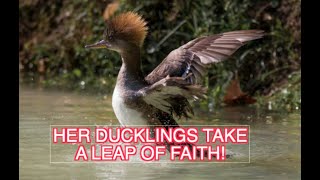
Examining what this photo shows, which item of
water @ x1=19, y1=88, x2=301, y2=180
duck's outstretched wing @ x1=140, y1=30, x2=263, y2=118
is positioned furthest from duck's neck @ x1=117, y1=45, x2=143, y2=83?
water @ x1=19, y1=88, x2=301, y2=180

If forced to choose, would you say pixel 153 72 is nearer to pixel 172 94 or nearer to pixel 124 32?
pixel 124 32

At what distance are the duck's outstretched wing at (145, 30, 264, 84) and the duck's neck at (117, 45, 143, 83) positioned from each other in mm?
Result: 125

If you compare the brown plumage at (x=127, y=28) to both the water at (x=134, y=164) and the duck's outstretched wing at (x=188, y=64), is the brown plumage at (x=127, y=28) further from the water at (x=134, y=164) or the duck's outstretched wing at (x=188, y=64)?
the water at (x=134, y=164)

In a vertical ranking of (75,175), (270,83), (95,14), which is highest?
(95,14)

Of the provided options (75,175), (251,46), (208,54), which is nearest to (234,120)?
(208,54)

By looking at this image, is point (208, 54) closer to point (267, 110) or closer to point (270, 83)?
point (267, 110)

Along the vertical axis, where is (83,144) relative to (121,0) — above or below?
below

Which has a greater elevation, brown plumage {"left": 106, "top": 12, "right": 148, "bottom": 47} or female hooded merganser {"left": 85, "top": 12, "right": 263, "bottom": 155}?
brown plumage {"left": 106, "top": 12, "right": 148, "bottom": 47}

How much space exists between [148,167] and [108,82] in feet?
15.2

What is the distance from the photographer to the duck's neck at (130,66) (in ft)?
20.5

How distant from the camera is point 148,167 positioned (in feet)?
18.7

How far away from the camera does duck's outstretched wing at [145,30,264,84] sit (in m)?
6.36

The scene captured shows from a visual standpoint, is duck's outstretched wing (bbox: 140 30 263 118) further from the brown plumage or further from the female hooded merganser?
the brown plumage

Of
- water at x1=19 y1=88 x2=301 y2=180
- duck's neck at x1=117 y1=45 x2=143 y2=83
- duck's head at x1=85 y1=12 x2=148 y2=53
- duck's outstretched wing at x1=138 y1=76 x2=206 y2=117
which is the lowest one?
water at x1=19 y1=88 x2=301 y2=180
